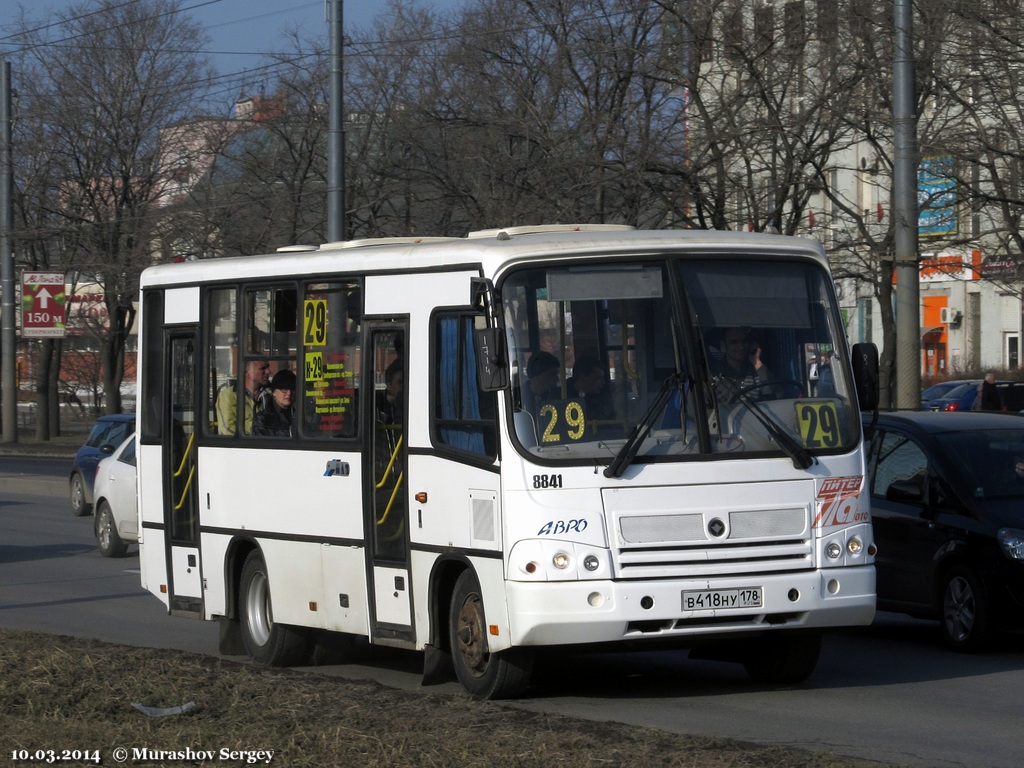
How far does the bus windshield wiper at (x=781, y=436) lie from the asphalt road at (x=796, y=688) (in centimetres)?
133

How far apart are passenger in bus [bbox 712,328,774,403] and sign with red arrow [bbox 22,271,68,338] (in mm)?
33468

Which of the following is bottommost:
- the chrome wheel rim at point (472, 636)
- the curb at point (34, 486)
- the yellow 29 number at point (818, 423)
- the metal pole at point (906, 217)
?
the curb at point (34, 486)

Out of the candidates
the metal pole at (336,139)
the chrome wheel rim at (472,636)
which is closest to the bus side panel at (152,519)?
the chrome wheel rim at (472,636)

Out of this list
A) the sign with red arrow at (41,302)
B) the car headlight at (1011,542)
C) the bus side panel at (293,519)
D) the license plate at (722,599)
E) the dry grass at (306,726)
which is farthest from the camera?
the sign with red arrow at (41,302)

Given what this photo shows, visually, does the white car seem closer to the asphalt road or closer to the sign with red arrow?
the asphalt road

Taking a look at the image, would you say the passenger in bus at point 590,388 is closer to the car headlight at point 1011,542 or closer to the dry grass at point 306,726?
the dry grass at point 306,726

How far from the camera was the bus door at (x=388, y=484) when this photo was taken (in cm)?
1014

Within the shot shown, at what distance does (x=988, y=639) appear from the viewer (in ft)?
36.7

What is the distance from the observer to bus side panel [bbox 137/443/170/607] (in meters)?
12.5

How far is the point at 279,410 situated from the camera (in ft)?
37.3

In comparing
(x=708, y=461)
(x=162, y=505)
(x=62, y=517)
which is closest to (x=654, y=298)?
(x=708, y=461)

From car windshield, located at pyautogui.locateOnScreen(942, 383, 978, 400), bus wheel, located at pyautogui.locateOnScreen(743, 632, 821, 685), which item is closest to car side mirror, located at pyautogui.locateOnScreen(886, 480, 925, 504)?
bus wheel, located at pyautogui.locateOnScreen(743, 632, 821, 685)

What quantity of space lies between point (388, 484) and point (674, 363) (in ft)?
6.43

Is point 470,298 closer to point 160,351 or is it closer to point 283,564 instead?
point 283,564
